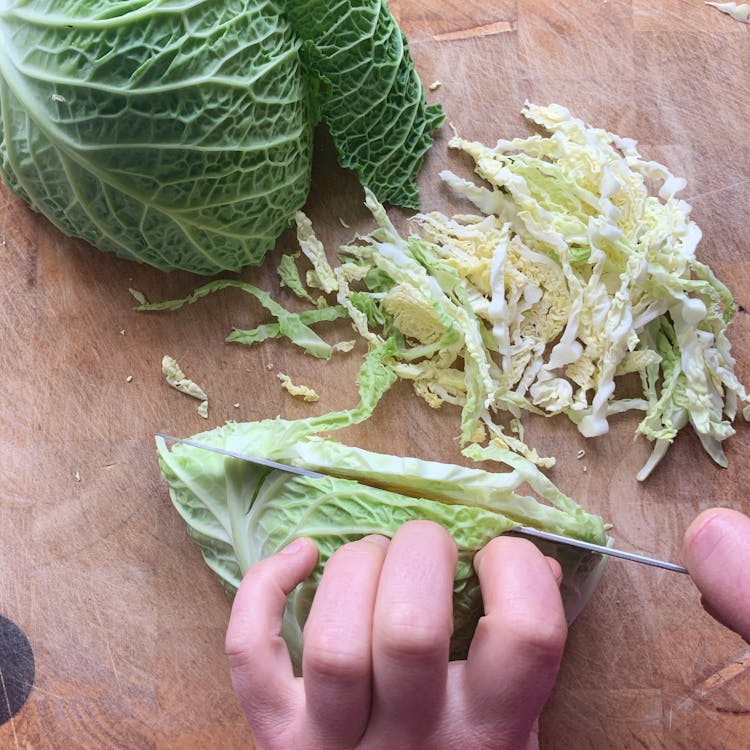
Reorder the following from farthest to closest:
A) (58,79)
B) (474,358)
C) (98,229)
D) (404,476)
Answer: (474,358), (98,229), (404,476), (58,79)

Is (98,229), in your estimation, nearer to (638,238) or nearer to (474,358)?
(474,358)

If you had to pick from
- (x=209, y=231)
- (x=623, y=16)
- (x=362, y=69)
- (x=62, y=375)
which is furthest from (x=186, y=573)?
(x=623, y=16)

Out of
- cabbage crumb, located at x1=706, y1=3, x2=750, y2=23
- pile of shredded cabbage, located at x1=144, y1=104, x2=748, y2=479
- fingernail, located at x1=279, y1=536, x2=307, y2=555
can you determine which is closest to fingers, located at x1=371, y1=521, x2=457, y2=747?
fingernail, located at x1=279, y1=536, x2=307, y2=555

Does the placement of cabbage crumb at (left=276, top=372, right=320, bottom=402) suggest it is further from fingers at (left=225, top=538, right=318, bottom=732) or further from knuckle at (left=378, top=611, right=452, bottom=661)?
knuckle at (left=378, top=611, right=452, bottom=661)

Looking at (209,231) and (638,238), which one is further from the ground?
(209,231)

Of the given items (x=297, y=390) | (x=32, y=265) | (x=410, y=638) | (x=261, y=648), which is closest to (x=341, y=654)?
(x=410, y=638)

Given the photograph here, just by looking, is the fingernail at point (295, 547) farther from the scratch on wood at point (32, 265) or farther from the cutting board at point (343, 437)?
the scratch on wood at point (32, 265)
